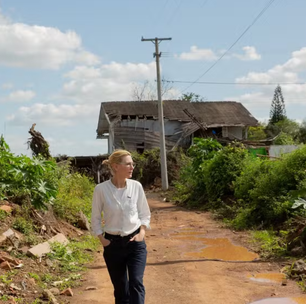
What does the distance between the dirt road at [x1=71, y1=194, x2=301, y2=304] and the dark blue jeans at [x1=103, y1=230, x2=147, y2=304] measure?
187 centimetres

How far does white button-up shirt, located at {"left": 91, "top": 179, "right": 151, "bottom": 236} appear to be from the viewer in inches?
186

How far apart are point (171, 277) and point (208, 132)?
96.0ft

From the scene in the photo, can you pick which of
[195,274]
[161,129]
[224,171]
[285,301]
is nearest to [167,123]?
[161,129]

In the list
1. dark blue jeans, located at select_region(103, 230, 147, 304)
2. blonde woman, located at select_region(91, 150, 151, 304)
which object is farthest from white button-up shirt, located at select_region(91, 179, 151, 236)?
dark blue jeans, located at select_region(103, 230, 147, 304)

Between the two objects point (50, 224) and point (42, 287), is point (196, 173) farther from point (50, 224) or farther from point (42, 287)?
point (42, 287)

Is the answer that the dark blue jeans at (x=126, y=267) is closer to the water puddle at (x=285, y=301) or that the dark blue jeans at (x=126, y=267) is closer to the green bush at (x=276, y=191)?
the water puddle at (x=285, y=301)

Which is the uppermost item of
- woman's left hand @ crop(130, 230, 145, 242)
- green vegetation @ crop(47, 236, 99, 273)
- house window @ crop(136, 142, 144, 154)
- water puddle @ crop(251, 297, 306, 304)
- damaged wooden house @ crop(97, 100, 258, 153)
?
damaged wooden house @ crop(97, 100, 258, 153)

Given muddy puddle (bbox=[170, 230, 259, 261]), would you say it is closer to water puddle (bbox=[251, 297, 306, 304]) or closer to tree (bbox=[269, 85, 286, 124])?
water puddle (bbox=[251, 297, 306, 304])

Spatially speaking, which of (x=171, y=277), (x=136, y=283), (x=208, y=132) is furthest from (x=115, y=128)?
(x=136, y=283)

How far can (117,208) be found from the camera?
15.5 feet

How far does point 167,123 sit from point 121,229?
31903 millimetres

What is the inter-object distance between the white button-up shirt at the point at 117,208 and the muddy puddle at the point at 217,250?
199 inches

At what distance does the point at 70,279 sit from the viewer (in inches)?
304

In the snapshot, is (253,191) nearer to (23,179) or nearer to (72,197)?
(72,197)
